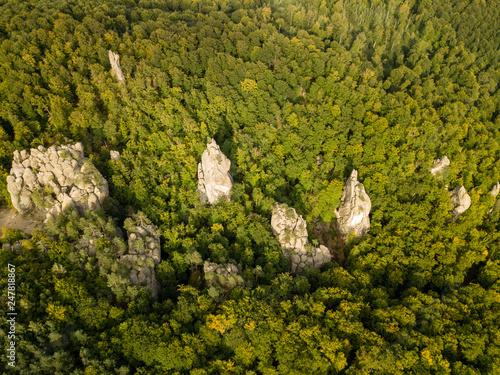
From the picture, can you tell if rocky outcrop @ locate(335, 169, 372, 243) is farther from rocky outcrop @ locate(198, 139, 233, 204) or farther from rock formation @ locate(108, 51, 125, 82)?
rock formation @ locate(108, 51, 125, 82)

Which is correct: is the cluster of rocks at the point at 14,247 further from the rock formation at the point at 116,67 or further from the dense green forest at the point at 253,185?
the rock formation at the point at 116,67

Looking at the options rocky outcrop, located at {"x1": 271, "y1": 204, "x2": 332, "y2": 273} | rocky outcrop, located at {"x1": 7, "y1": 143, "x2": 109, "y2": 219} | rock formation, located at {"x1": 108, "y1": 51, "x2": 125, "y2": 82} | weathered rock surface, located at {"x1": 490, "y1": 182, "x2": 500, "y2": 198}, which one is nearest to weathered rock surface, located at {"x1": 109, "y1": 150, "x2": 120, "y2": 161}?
rocky outcrop, located at {"x1": 7, "y1": 143, "x2": 109, "y2": 219}

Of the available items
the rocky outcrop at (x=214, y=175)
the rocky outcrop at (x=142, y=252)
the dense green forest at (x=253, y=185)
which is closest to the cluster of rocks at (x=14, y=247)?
the dense green forest at (x=253, y=185)

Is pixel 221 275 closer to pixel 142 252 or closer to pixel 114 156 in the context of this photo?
pixel 142 252

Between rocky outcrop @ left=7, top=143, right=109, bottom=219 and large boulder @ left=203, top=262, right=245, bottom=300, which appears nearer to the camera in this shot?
large boulder @ left=203, top=262, right=245, bottom=300

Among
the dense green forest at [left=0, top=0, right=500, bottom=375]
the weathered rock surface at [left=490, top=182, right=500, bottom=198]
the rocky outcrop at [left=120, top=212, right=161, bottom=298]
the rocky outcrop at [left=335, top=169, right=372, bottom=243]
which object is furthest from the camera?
the weathered rock surface at [left=490, top=182, right=500, bottom=198]

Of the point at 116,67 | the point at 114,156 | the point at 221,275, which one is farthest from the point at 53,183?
the point at 116,67

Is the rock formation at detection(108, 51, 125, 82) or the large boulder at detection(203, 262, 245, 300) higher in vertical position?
the rock formation at detection(108, 51, 125, 82)
